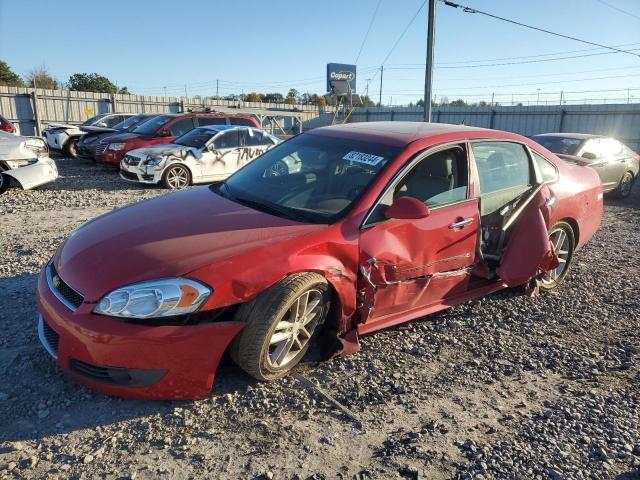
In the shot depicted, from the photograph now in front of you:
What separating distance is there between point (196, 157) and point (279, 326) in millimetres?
8926

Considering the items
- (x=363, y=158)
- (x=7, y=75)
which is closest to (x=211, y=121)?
(x=363, y=158)

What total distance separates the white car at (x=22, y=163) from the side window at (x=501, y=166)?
852 centimetres

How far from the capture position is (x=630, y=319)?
181 inches

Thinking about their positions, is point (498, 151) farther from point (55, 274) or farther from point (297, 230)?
point (55, 274)

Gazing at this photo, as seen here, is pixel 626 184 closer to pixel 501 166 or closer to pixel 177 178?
pixel 501 166

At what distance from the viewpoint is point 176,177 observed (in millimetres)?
11133

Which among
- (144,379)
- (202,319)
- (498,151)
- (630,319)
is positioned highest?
(498,151)

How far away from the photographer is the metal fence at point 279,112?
71.0 ft

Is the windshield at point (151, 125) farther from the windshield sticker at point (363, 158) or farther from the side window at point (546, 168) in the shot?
the side window at point (546, 168)

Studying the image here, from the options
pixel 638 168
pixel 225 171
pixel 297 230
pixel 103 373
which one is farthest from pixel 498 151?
pixel 638 168

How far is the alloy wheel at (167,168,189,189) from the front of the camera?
11023 mm

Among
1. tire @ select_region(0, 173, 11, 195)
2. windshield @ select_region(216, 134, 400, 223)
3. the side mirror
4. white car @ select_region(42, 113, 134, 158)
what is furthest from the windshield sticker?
white car @ select_region(42, 113, 134, 158)

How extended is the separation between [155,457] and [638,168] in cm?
1283

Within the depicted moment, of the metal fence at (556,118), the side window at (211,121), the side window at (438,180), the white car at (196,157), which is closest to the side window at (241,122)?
the side window at (211,121)
